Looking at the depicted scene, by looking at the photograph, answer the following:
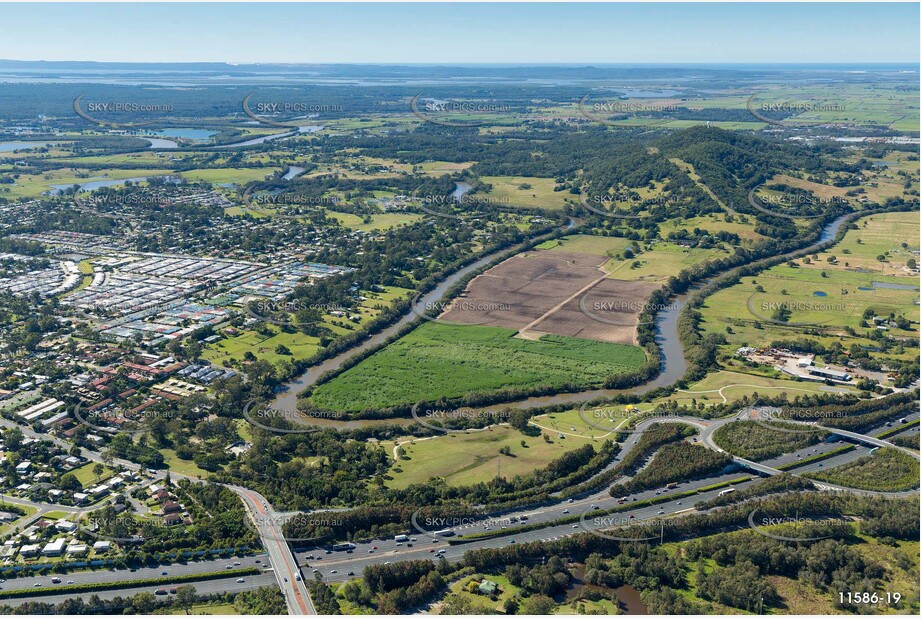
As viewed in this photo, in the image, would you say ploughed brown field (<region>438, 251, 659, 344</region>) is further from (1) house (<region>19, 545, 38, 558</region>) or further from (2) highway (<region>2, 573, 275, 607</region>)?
(1) house (<region>19, 545, 38, 558</region>)

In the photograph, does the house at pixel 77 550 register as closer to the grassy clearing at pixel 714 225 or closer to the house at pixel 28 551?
the house at pixel 28 551

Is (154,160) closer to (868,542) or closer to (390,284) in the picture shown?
(390,284)

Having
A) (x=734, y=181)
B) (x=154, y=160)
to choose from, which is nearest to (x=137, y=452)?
(x=734, y=181)

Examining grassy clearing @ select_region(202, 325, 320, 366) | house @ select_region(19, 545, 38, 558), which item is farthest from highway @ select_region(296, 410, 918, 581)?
grassy clearing @ select_region(202, 325, 320, 366)

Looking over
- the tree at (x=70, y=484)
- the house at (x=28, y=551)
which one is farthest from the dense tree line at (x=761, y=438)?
the house at (x=28, y=551)

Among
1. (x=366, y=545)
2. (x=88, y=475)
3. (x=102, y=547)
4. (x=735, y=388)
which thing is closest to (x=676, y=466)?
(x=735, y=388)

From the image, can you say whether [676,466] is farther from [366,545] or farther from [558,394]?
[366,545]
